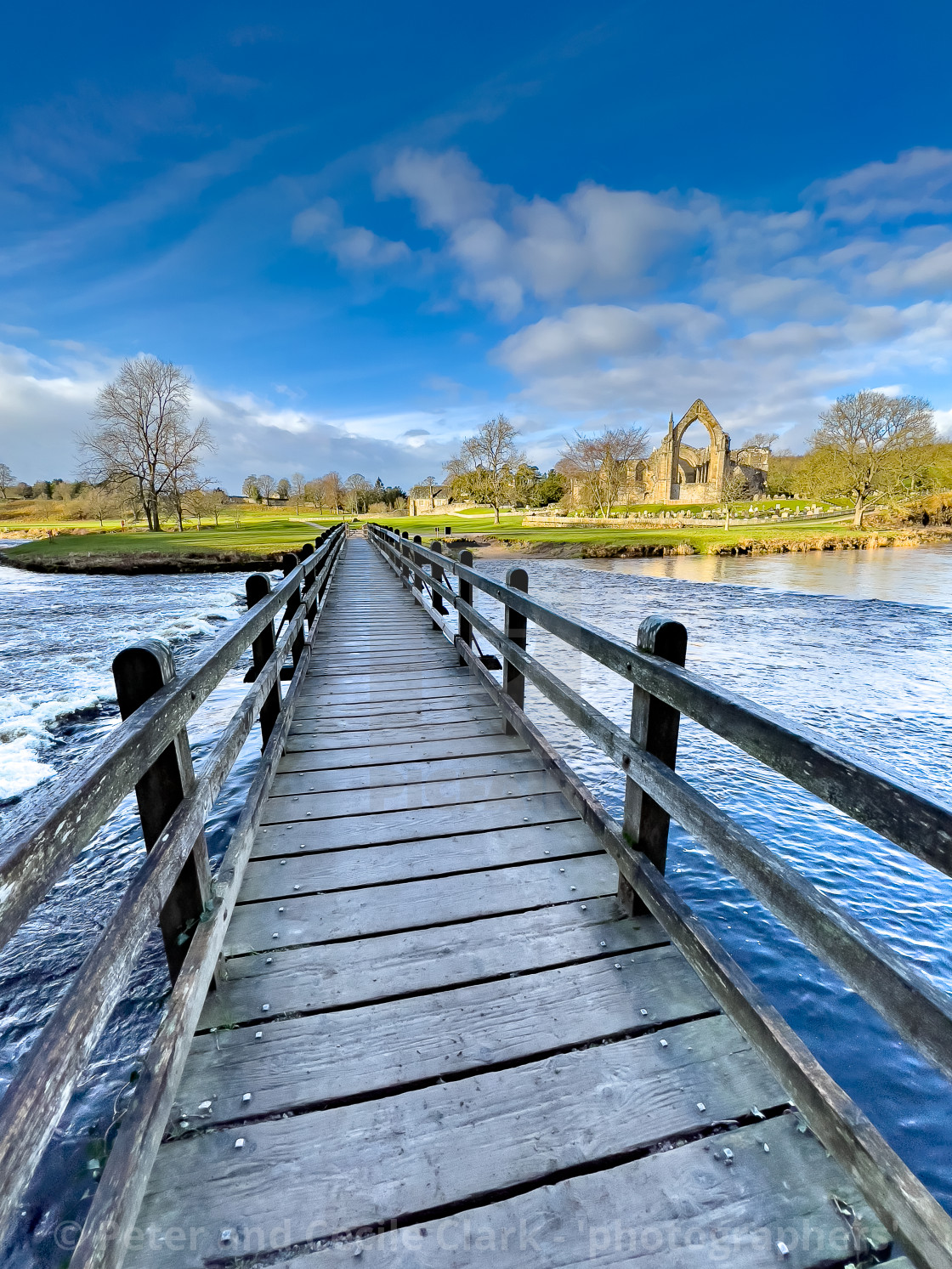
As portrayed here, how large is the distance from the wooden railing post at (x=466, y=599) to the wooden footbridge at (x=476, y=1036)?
120 inches

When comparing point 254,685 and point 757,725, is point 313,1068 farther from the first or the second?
point 254,685

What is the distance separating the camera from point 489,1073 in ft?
5.68

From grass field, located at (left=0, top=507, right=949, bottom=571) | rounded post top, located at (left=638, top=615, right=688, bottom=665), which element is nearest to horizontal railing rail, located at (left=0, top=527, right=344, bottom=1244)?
rounded post top, located at (left=638, top=615, right=688, bottom=665)

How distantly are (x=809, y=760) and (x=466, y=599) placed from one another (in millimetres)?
4683

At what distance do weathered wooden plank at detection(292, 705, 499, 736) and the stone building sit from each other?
2402 inches

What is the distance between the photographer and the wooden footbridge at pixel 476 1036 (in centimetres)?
122

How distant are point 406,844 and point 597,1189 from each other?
1.66 m

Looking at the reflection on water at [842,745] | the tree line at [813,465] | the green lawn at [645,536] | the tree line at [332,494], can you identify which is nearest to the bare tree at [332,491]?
the tree line at [332,494]

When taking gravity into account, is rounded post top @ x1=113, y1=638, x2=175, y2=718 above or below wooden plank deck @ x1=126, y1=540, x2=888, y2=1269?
above

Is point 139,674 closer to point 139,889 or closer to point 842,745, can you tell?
point 139,889

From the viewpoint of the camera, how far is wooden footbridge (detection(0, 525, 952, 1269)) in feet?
4.01

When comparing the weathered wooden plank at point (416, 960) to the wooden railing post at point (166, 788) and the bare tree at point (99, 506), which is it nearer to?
the wooden railing post at point (166, 788)

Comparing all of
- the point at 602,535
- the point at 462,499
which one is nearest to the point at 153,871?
the point at 602,535

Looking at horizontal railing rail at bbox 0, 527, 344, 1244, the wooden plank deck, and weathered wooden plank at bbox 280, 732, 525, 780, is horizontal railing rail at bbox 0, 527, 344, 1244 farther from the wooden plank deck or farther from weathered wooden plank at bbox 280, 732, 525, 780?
weathered wooden plank at bbox 280, 732, 525, 780
